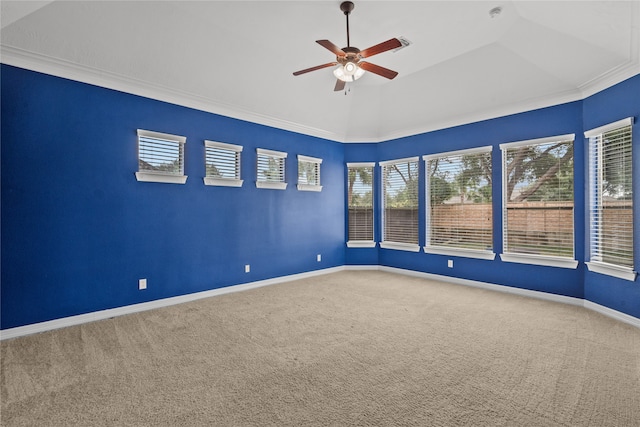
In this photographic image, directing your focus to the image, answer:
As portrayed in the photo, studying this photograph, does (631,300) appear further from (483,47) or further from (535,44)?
(483,47)

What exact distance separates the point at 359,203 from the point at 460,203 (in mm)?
2134

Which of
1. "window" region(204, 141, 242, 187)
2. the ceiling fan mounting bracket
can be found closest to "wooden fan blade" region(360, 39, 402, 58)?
the ceiling fan mounting bracket

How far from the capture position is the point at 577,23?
3420 millimetres

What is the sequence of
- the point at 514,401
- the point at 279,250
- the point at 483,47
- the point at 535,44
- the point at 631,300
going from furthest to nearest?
the point at 279,250, the point at 483,47, the point at 535,44, the point at 631,300, the point at 514,401

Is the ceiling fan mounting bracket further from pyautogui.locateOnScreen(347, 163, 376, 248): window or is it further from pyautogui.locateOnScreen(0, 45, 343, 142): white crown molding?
pyautogui.locateOnScreen(347, 163, 376, 248): window

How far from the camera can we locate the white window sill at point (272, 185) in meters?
5.52

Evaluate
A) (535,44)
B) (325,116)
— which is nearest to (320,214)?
(325,116)

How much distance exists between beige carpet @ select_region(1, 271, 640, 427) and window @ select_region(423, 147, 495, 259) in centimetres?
149

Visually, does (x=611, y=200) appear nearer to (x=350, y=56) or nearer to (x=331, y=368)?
(x=350, y=56)

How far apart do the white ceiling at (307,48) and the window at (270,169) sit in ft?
1.94

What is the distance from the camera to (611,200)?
402cm

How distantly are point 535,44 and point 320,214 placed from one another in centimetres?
431

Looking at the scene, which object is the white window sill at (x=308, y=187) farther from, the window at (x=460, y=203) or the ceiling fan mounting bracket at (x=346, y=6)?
the ceiling fan mounting bracket at (x=346, y=6)

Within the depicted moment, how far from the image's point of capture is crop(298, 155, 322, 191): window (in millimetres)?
6176
